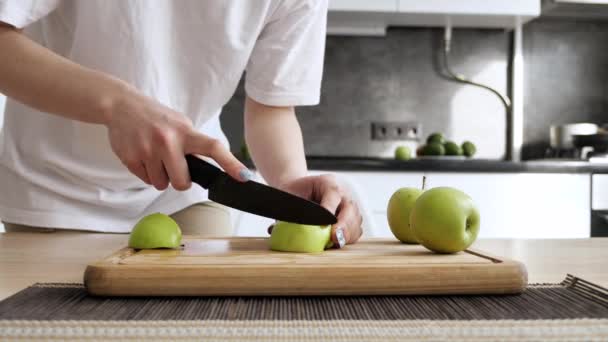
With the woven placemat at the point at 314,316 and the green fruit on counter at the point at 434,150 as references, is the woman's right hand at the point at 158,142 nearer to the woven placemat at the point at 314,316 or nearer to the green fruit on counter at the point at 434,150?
the woven placemat at the point at 314,316

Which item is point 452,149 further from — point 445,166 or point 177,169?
point 177,169

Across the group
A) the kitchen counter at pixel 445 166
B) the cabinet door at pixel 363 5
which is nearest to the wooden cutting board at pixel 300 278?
the kitchen counter at pixel 445 166

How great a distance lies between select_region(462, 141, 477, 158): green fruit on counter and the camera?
2.85m

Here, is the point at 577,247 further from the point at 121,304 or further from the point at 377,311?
the point at 121,304

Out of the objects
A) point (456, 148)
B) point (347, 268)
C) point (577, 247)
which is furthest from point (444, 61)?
point (347, 268)

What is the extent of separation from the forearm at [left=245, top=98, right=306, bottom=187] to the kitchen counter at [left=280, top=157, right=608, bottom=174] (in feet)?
3.26

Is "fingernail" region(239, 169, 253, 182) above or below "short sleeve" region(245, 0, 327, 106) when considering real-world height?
below

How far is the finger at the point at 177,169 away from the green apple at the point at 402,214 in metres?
0.34

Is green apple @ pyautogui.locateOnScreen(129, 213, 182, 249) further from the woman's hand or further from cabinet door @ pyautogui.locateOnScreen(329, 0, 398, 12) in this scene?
cabinet door @ pyautogui.locateOnScreen(329, 0, 398, 12)

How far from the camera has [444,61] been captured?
3.06 m

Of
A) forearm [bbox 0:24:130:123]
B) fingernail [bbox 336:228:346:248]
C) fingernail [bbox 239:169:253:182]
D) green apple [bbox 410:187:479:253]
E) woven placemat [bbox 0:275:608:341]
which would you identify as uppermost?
forearm [bbox 0:24:130:123]

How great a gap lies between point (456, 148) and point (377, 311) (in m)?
2.25

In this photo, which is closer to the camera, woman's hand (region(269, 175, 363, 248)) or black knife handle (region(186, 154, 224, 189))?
black knife handle (region(186, 154, 224, 189))

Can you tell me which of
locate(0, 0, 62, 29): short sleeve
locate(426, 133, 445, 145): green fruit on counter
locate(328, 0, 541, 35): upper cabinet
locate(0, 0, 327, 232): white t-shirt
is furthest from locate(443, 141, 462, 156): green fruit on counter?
locate(0, 0, 62, 29): short sleeve
